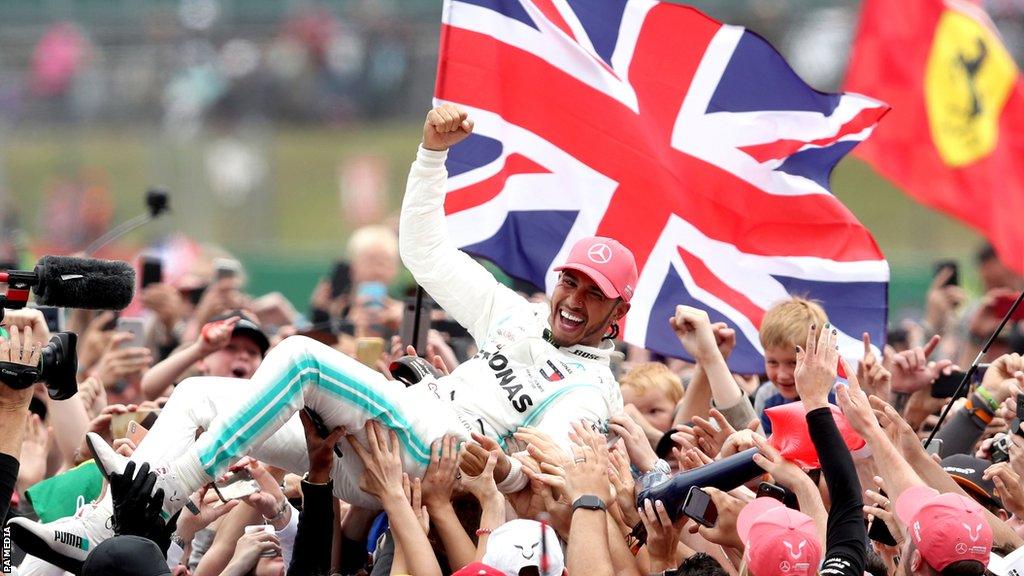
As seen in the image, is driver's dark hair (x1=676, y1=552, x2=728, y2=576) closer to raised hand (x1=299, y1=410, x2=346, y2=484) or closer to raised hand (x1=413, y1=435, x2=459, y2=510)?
raised hand (x1=413, y1=435, x2=459, y2=510)

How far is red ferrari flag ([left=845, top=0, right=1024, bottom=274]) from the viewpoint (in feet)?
38.7

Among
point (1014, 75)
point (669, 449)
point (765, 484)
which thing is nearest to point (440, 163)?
point (669, 449)

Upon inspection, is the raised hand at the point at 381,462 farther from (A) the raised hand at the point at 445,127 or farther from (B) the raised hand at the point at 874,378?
(B) the raised hand at the point at 874,378

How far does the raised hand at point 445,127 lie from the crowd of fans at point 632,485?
45.8 inches

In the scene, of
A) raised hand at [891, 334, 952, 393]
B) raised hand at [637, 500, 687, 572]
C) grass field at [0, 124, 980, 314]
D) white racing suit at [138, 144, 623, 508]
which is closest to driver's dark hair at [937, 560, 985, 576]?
raised hand at [637, 500, 687, 572]

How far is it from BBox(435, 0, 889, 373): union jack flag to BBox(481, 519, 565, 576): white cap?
262cm

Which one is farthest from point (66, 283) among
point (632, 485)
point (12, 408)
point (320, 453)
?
point (632, 485)

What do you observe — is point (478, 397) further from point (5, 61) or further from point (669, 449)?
point (5, 61)

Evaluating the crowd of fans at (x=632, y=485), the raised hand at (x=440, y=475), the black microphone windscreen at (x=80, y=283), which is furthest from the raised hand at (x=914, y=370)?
the black microphone windscreen at (x=80, y=283)

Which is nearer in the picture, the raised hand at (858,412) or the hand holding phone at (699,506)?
the hand holding phone at (699,506)

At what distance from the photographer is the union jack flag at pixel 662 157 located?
26.1 feet

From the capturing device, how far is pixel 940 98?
1215 cm

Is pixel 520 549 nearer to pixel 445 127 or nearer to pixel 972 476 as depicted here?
pixel 445 127

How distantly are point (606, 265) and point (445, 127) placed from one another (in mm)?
880
